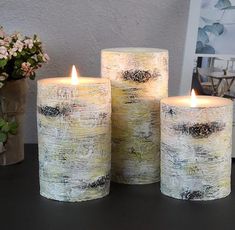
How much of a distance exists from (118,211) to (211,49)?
38cm

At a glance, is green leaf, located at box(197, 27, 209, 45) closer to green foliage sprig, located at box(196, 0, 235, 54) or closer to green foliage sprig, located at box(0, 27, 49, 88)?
green foliage sprig, located at box(196, 0, 235, 54)

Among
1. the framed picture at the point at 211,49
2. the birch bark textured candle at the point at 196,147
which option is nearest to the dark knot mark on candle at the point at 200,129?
the birch bark textured candle at the point at 196,147

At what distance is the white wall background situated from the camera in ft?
2.75

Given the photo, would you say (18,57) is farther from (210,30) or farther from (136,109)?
(210,30)

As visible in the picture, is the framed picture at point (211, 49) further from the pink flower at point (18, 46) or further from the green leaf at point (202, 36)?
the pink flower at point (18, 46)

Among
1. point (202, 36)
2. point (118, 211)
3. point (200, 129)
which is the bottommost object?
point (118, 211)

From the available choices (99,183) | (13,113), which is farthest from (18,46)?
(99,183)

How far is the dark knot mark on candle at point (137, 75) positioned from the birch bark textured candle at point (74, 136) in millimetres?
37

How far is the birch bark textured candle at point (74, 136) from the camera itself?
58cm

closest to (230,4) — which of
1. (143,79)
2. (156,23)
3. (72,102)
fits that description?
(156,23)

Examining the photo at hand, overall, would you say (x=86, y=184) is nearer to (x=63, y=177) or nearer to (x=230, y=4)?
(x=63, y=177)

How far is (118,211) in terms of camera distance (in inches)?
22.7

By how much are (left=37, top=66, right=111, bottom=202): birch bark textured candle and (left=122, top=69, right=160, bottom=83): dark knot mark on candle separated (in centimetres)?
4

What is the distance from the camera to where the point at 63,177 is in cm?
59
